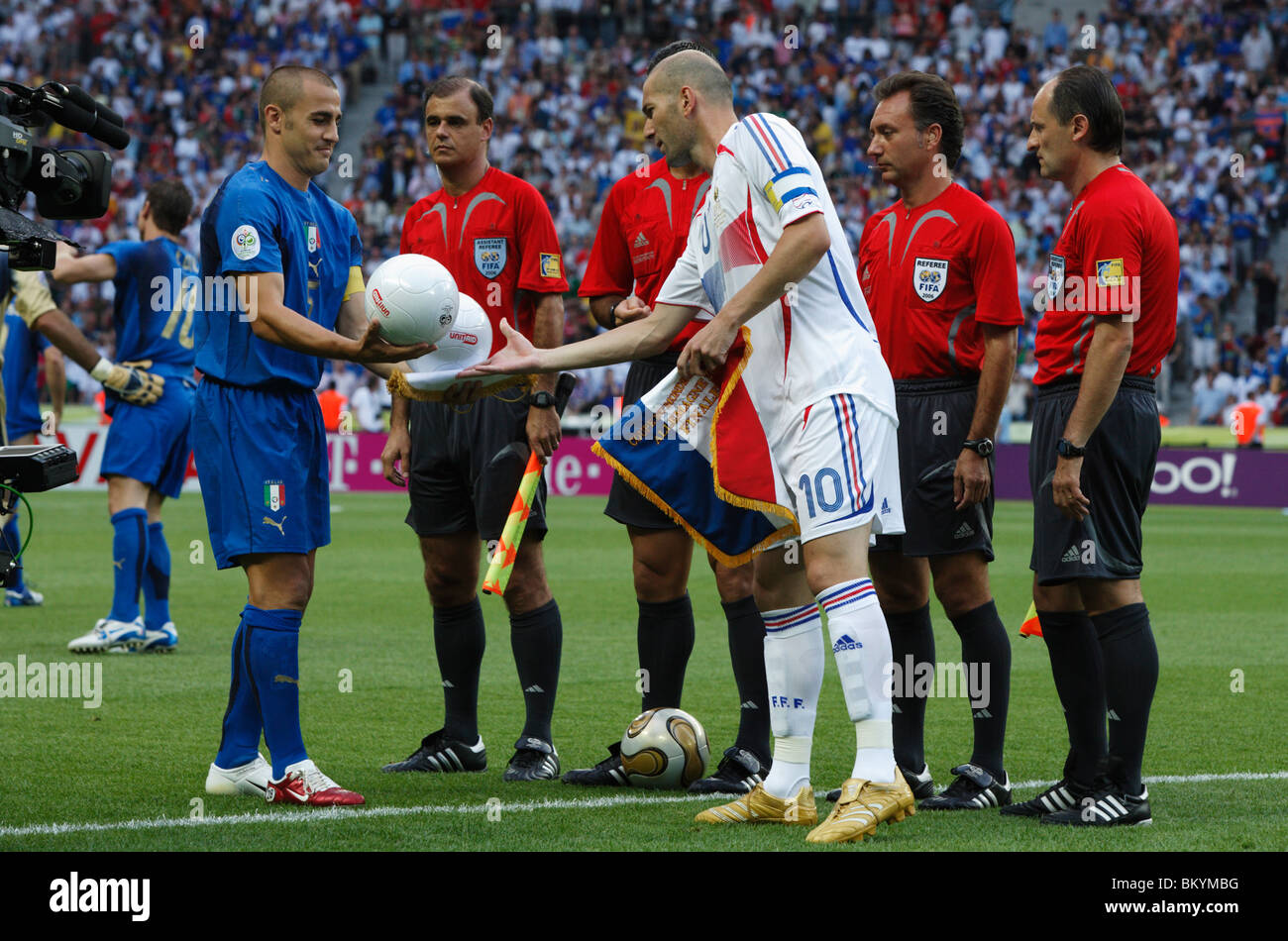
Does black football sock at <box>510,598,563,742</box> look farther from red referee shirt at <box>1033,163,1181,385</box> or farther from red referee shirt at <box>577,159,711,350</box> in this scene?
red referee shirt at <box>1033,163,1181,385</box>

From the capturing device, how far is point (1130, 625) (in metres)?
5.04

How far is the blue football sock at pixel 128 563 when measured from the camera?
923 cm

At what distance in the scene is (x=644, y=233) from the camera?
621 centimetres

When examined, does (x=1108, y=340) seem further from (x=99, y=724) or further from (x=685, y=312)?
(x=99, y=724)

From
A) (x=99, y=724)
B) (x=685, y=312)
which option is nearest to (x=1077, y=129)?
(x=685, y=312)

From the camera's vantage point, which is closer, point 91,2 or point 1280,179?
point 1280,179

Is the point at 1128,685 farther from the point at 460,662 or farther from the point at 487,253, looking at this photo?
the point at 487,253

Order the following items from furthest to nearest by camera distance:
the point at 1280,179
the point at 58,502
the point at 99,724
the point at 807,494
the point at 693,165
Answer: the point at 1280,179
the point at 58,502
the point at 99,724
the point at 693,165
the point at 807,494

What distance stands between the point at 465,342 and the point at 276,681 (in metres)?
1.38

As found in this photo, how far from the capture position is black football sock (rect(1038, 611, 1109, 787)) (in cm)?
520

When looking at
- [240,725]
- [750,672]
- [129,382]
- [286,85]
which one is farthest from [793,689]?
[129,382]

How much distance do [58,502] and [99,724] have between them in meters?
17.2
